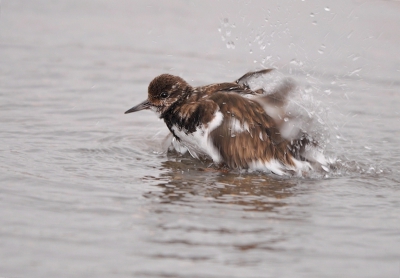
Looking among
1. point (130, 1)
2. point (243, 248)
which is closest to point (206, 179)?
point (243, 248)

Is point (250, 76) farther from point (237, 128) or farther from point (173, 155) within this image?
point (173, 155)

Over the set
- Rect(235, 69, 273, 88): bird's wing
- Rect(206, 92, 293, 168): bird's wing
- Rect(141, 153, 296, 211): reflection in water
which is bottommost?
Rect(141, 153, 296, 211): reflection in water

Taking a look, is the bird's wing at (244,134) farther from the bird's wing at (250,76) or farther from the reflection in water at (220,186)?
the bird's wing at (250,76)

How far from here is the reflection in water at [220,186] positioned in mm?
4836

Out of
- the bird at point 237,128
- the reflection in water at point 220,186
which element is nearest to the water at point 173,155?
the reflection in water at point 220,186

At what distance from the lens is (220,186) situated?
5199 millimetres

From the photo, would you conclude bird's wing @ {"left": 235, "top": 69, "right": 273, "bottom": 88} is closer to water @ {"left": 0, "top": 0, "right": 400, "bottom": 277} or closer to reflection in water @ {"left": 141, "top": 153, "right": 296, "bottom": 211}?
water @ {"left": 0, "top": 0, "right": 400, "bottom": 277}

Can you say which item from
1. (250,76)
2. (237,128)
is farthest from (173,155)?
(250,76)

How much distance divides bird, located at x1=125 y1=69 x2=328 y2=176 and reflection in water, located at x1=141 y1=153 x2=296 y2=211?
14 centimetres

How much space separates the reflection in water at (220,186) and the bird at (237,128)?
0.14 meters

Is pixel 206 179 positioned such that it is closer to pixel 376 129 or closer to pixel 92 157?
pixel 92 157

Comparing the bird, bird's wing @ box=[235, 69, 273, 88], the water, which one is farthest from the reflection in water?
bird's wing @ box=[235, 69, 273, 88]

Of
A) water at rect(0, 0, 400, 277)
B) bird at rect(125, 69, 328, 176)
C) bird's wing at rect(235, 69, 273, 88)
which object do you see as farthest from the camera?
bird's wing at rect(235, 69, 273, 88)

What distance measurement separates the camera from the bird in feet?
18.2
